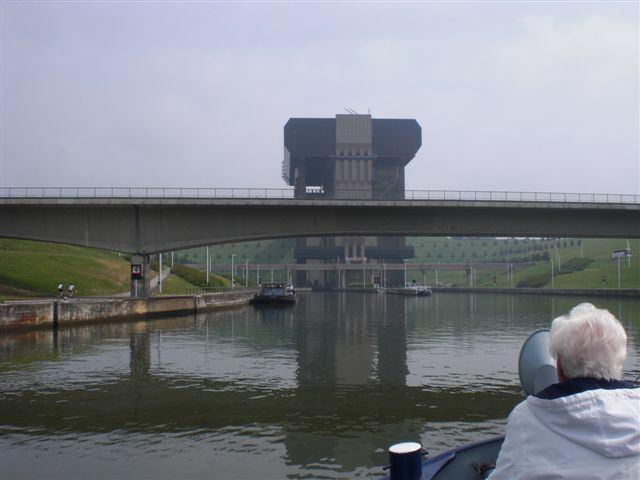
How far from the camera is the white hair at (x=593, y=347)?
3.89m

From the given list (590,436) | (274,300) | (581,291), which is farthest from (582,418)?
(581,291)

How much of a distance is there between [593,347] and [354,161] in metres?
157

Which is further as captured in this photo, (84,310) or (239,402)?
(84,310)

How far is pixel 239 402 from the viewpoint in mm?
18141

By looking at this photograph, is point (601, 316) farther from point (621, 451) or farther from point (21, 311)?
point (21, 311)

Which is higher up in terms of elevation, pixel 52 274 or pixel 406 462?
pixel 52 274

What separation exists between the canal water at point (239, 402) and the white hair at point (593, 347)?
8545 mm

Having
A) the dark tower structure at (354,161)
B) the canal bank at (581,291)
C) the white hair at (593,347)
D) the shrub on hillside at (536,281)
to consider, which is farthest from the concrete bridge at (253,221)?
the dark tower structure at (354,161)

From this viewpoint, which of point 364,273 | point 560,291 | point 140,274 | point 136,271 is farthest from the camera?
point 364,273

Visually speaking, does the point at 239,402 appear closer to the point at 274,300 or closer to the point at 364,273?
the point at 274,300

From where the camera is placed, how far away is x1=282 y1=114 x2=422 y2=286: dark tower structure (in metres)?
159

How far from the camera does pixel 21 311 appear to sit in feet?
127

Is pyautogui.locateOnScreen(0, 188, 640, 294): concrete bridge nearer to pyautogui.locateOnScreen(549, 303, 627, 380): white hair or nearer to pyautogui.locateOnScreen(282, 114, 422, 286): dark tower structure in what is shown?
pyautogui.locateOnScreen(549, 303, 627, 380): white hair

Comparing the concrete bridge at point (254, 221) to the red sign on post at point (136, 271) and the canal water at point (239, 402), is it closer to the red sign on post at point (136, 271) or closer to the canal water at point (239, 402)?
the red sign on post at point (136, 271)
